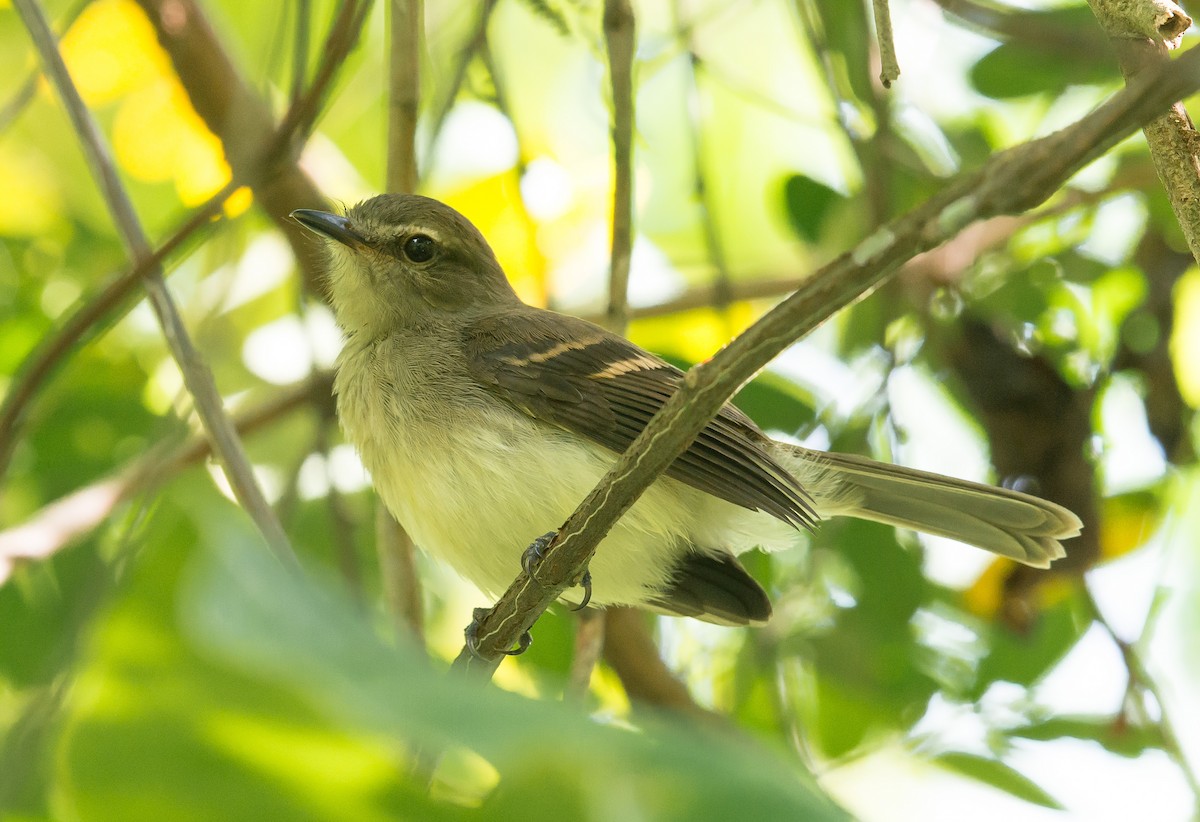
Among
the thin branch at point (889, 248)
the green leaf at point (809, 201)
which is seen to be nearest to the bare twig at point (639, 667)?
the green leaf at point (809, 201)

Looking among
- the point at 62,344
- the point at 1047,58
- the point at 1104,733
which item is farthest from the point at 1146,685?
the point at 62,344

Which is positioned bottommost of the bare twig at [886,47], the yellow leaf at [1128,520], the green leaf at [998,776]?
the green leaf at [998,776]

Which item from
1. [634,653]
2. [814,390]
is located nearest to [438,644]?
[634,653]

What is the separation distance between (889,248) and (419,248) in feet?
9.93

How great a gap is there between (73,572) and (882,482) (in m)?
2.78

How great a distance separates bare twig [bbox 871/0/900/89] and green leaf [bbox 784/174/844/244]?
2.16 m

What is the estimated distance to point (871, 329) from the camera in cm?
482

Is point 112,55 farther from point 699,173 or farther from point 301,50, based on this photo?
point 699,173

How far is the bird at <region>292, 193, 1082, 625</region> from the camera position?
3617mm

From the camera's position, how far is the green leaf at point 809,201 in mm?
4781

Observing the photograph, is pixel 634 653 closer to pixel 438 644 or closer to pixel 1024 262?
pixel 438 644

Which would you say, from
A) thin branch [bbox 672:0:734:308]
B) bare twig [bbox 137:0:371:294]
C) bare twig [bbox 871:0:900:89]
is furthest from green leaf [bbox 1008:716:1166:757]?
bare twig [bbox 137:0:371:294]

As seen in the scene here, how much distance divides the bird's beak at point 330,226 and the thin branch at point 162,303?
29.4 inches

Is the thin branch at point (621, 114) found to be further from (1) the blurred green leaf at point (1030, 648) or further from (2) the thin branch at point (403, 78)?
(1) the blurred green leaf at point (1030, 648)
